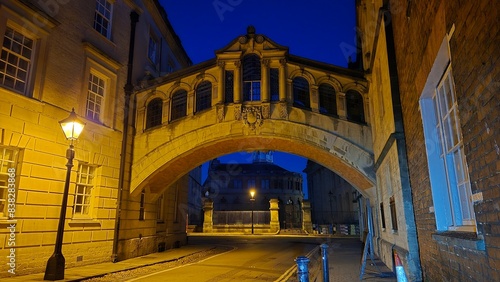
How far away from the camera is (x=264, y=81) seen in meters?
14.0

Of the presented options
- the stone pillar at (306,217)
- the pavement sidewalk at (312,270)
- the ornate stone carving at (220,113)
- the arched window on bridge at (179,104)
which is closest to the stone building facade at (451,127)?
the pavement sidewalk at (312,270)

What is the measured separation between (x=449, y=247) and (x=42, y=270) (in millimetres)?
10618

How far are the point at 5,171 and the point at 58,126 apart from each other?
214cm

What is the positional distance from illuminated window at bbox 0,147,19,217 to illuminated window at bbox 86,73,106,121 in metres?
3.23

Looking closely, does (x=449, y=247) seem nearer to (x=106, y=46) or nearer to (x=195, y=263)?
(x=195, y=263)

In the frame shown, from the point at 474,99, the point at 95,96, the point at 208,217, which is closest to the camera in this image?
the point at 474,99

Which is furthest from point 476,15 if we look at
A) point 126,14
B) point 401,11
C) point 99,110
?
point 126,14

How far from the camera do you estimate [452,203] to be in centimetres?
485

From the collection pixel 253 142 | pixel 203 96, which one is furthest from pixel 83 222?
pixel 253 142

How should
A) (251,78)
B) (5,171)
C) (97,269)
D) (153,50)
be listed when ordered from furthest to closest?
(153,50)
(251,78)
(97,269)
(5,171)

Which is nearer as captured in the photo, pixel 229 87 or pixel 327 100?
pixel 327 100

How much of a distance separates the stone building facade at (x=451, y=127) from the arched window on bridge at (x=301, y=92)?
5884mm

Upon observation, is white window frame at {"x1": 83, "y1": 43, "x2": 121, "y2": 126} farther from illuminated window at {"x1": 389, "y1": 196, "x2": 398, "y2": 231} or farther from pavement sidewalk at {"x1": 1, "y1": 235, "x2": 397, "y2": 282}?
illuminated window at {"x1": 389, "y1": 196, "x2": 398, "y2": 231}

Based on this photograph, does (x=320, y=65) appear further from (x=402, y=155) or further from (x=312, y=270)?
(x=312, y=270)
